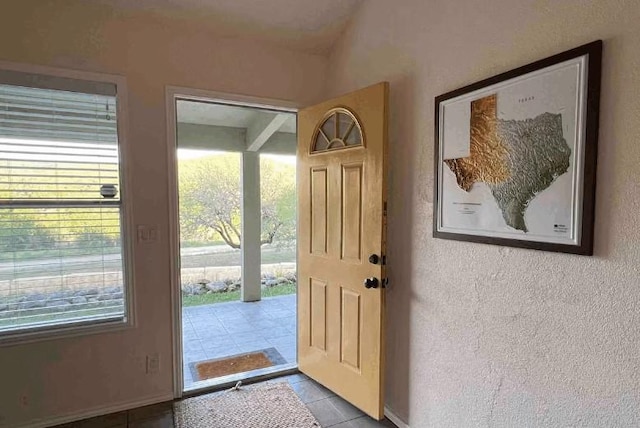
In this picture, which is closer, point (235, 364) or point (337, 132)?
point (337, 132)

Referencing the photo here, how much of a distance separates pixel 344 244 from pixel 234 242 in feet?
15.7

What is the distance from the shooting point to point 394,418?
2180mm

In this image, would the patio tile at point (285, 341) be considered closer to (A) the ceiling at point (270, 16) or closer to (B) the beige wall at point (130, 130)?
(B) the beige wall at point (130, 130)

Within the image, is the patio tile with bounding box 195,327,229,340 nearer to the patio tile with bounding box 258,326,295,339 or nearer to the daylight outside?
the patio tile with bounding box 258,326,295,339

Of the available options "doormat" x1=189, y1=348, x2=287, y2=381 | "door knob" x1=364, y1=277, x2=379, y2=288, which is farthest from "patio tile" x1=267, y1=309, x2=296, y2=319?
"door knob" x1=364, y1=277, x2=379, y2=288

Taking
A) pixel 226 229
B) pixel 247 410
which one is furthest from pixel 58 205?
pixel 226 229

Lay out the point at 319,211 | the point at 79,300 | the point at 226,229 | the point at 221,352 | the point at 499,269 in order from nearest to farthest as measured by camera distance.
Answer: the point at 499,269
the point at 79,300
the point at 319,211
the point at 221,352
the point at 226,229

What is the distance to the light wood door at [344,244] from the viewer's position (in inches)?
81.6

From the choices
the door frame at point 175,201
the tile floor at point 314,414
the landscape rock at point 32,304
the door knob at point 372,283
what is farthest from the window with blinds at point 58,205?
the door knob at point 372,283

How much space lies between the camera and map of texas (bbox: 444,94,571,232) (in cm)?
131

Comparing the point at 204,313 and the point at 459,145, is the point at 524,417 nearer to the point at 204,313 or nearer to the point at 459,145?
the point at 459,145

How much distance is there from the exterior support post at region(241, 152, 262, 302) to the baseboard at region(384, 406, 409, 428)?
123 inches

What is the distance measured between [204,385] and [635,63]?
281 centimetres

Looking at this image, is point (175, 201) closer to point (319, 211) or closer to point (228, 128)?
point (319, 211)
